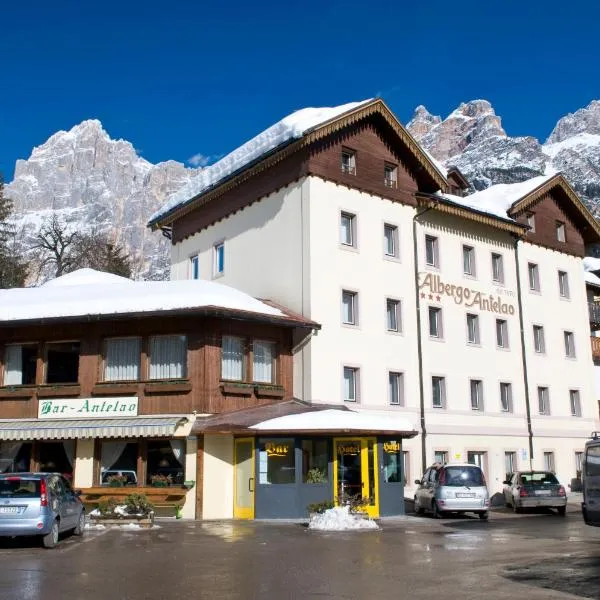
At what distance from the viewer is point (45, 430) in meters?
25.7

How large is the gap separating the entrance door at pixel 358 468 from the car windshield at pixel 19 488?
11565 millimetres

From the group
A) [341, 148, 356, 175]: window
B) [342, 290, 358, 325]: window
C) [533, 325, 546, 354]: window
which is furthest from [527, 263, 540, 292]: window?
[342, 290, 358, 325]: window

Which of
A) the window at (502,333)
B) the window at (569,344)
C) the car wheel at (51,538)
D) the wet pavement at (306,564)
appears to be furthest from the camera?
the window at (569,344)

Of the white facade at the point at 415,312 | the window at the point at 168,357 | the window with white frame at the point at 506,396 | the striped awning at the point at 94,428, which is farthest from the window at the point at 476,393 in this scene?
the striped awning at the point at 94,428

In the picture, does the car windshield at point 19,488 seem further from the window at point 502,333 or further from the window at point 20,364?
the window at point 502,333

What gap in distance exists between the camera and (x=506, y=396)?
120 ft

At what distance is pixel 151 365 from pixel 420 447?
11815 millimetres

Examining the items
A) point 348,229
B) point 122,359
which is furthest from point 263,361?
point 348,229

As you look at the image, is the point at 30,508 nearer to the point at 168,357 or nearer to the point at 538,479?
the point at 168,357

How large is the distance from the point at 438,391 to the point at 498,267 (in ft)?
25.9

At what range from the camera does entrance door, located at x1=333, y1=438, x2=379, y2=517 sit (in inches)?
1022

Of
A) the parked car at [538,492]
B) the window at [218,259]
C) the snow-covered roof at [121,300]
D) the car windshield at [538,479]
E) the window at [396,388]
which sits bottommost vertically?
the parked car at [538,492]

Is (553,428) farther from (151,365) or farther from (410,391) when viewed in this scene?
(151,365)

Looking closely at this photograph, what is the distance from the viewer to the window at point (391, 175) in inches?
1319
